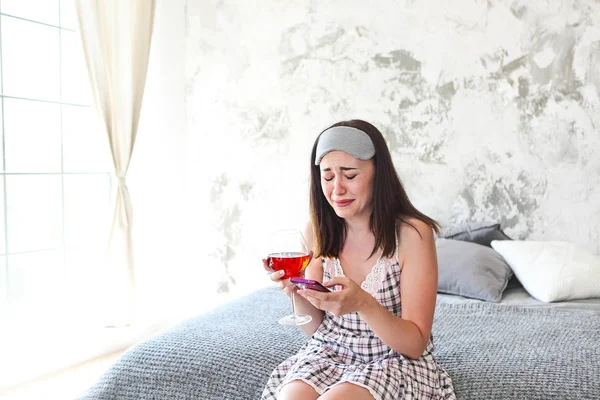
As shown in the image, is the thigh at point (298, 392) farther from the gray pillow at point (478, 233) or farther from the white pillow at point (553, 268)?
the gray pillow at point (478, 233)

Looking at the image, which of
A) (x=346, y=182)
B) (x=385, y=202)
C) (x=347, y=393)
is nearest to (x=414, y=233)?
(x=385, y=202)

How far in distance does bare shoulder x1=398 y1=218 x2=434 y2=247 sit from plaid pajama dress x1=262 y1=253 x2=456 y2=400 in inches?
2.7

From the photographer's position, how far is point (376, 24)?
374 centimetres

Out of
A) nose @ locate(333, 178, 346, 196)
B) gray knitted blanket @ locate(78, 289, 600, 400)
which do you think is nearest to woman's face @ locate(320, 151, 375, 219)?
nose @ locate(333, 178, 346, 196)

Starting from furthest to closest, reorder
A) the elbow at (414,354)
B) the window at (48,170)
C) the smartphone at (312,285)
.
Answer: the window at (48,170) < the elbow at (414,354) < the smartphone at (312,285)

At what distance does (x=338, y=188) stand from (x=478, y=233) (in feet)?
5.92

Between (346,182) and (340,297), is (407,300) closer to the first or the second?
(340,297)

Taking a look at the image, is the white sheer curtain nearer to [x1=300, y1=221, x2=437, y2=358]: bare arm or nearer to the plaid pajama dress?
the plaid pajama dress

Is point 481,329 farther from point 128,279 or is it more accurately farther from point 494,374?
point 128,279

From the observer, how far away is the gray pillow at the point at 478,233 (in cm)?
330

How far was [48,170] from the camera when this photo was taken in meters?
3.63

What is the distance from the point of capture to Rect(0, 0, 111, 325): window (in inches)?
135

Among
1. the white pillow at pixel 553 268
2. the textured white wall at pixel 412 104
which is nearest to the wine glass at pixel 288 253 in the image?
the white pillow at pixel 553 268

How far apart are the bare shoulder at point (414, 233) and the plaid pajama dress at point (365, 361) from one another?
2.7 inches
